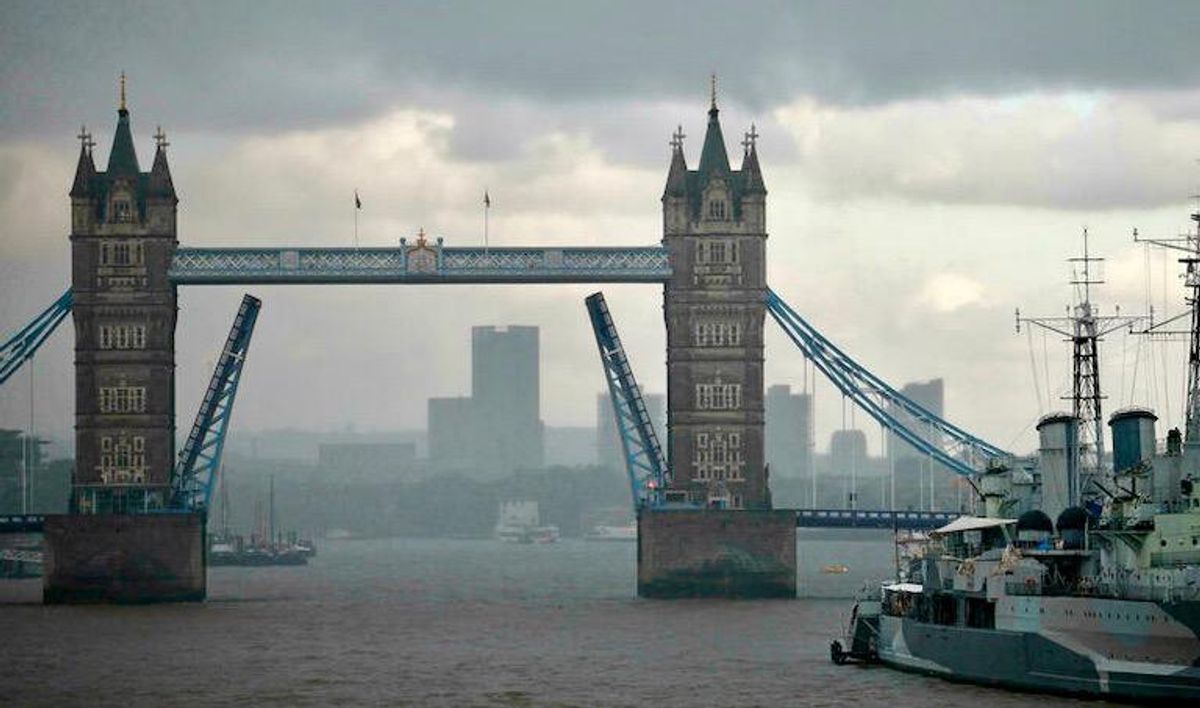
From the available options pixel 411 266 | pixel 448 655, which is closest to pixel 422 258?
pixel 411 266

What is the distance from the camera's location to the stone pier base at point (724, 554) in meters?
124

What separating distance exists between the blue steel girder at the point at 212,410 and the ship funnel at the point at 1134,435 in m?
59.3

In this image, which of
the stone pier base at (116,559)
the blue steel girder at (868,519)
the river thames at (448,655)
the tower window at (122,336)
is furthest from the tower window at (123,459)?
the blue steel girder at (868,519)

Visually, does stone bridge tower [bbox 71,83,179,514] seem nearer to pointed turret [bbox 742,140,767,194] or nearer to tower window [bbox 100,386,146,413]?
tower window [bbox 100,386,146,413]

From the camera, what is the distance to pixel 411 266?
416 feet

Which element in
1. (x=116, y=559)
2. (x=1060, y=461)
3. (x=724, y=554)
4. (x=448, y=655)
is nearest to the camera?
(x=1060, y=461)

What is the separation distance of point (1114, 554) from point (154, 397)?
213 ft

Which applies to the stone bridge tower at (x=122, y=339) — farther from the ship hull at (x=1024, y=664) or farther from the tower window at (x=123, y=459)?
the ship hull at (x=1024, y=664)

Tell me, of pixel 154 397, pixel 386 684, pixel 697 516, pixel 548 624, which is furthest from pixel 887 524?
pixel 386 684

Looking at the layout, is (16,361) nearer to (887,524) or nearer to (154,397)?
(154,397)

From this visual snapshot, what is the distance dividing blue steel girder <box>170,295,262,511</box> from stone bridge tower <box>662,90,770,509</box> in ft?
66.2

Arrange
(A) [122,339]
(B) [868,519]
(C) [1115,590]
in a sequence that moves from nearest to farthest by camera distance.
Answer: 1. (C) [1115,590]
2. (A) [122,339]
3. (B) [868,519]

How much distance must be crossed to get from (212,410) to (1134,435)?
61.4 meters

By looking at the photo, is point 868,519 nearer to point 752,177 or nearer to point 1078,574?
point 752,177
